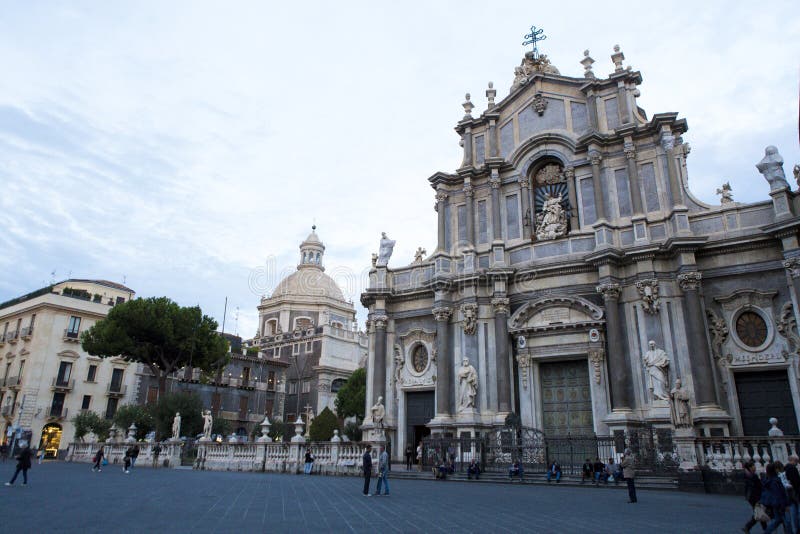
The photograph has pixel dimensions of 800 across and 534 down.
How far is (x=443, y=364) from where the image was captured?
76.8 feet

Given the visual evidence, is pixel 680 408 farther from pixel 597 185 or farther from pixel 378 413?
pixel 378 413

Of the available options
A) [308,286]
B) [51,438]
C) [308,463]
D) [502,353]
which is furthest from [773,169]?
[308,286]

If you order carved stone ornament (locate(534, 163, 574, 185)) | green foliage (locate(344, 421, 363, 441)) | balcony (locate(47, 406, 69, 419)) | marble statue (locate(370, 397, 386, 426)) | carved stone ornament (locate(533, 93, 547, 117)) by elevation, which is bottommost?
green foliage (locate(344, 421, 363, 441))

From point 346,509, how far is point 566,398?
13715mm

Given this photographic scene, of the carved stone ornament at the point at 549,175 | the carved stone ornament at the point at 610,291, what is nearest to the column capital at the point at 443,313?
the carved stone ornament at the point at 610,291

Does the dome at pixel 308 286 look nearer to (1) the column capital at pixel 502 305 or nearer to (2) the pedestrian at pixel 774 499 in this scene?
(1) the column capital at pixel 502 305

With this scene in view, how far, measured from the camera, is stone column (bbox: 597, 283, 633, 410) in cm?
1958

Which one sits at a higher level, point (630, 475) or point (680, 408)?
point (680, 408)

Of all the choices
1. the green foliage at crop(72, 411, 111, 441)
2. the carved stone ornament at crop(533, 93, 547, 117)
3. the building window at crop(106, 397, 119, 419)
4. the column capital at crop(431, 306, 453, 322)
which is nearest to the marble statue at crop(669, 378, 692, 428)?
the column capital at crop(431, 306, 453, 322)

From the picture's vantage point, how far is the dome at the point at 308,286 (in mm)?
66500

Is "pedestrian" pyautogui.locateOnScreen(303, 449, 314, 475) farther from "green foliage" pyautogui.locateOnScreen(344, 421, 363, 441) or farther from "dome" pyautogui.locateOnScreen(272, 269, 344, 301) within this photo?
"dome" pyautogui.locateOnScreen(272, 269, 344, 301)

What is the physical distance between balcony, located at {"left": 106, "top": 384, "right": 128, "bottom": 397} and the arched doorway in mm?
4147

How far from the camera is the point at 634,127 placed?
22219 mm

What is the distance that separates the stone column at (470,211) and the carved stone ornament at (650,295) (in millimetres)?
7789
